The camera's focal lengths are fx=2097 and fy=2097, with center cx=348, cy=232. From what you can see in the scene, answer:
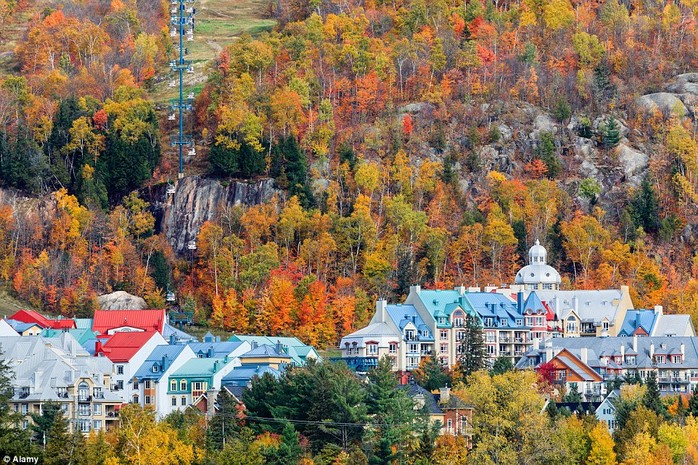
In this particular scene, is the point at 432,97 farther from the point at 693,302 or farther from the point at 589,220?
the point at 693,302

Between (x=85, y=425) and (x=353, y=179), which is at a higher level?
(x=353, y=179)

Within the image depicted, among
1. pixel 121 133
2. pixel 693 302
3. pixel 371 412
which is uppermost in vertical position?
pixel 121 133

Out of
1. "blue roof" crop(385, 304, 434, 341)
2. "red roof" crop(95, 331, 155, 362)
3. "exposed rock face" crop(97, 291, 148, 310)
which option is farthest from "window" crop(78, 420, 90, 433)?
"exposed rock face" crop(97, 291, 148, 310)

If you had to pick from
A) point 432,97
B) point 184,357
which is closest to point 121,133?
point 432,97

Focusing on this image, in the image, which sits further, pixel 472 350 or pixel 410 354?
pixel 410 354

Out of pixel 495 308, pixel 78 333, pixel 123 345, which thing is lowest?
pixel 123 345

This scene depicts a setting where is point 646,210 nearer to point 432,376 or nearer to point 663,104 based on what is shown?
point 663,104

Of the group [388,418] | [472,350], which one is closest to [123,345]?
[472,350]
